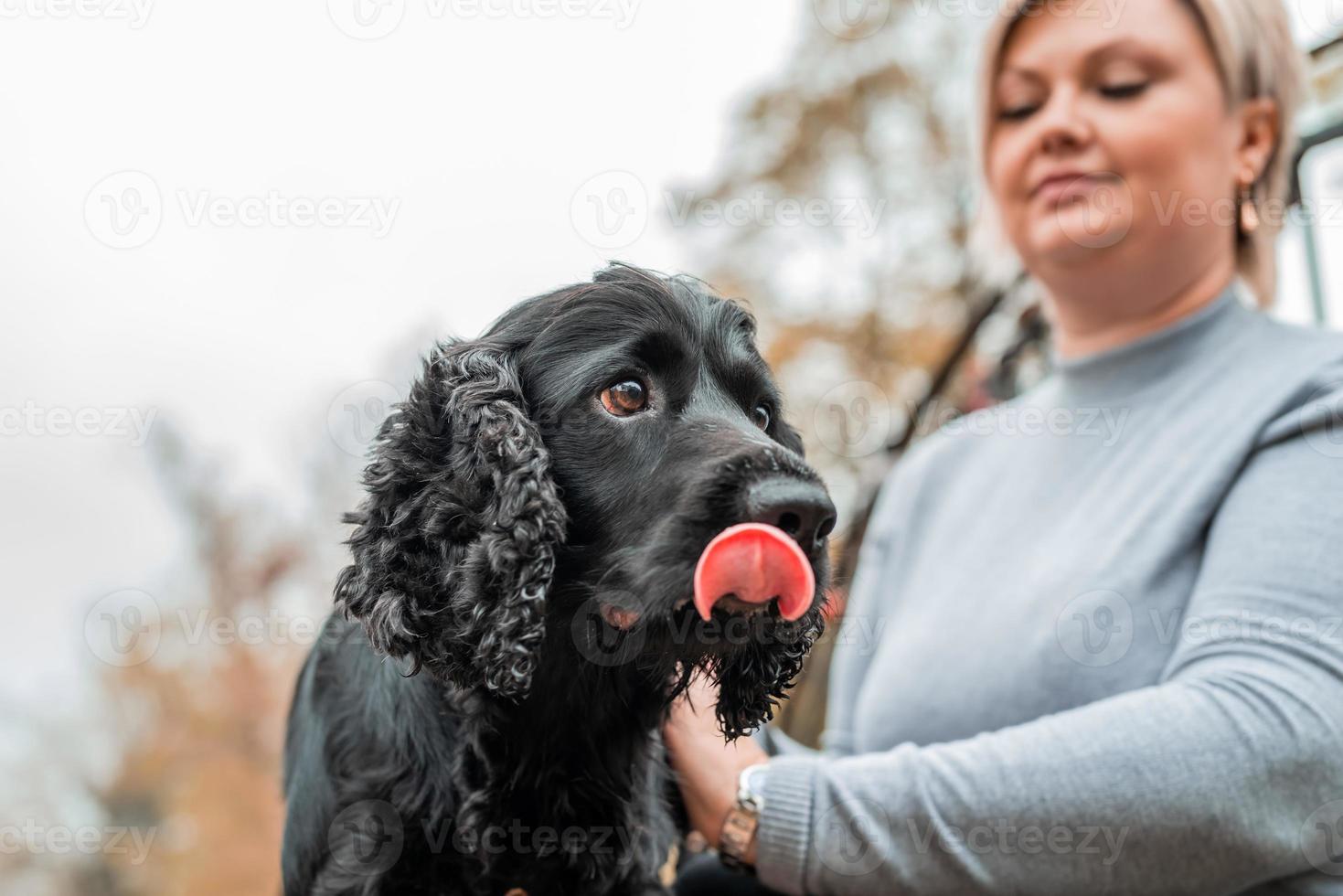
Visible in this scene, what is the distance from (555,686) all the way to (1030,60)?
205 centimetres

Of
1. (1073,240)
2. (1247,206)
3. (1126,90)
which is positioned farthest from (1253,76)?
(1073,240)

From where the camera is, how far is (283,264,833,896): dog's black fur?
4.58 ft

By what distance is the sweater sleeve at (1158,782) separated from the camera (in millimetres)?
1622

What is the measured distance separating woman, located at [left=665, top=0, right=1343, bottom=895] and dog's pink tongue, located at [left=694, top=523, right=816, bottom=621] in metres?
0.71

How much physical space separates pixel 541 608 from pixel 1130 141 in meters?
1.85

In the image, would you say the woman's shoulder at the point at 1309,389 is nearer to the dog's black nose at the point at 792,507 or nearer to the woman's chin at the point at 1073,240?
the woman's chin at the point at 1073,240

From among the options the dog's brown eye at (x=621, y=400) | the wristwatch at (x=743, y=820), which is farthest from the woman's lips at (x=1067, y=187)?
the wristwatch at (x=743, y=820)

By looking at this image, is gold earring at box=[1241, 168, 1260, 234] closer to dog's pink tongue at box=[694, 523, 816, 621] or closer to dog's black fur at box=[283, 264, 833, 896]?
dog's black fur at box=[283, 264, 833, 896]

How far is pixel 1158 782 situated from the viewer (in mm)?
1618

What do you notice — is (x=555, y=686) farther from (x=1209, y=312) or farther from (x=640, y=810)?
(x=1209, y=312)

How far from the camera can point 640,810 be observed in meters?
1.77

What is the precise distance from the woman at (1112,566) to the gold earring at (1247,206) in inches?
0.7

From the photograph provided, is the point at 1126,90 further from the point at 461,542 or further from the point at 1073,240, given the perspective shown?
the point at 461,542

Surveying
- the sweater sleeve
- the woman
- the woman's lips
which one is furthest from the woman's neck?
the sweater sleeve
